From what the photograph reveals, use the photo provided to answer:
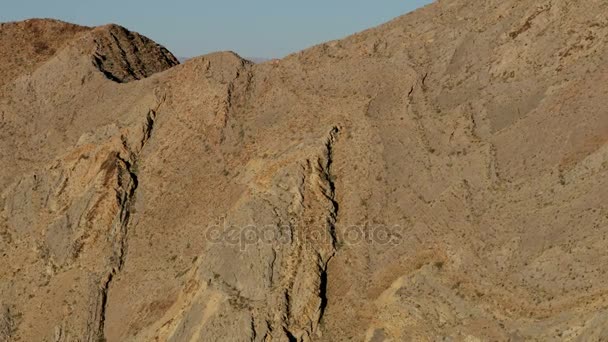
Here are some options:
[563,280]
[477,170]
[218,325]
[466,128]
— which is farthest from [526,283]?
[218,325]

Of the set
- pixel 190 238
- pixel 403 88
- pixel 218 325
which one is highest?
pixel 403 88

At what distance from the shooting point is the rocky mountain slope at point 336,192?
3438cm

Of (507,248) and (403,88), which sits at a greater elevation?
(403,88)

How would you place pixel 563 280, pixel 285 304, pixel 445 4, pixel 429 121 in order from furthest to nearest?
pixel 445 4, pixel 429 121, pixel 285 304, pixel 563 280

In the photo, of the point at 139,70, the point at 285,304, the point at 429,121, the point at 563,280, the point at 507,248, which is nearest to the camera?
the point at 563,280

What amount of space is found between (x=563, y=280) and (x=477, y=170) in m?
6.95

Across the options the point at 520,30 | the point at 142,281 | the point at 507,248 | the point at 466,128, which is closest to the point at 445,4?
the point at 520,30

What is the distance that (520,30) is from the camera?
41094 mm

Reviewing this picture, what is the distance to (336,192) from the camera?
40.2m

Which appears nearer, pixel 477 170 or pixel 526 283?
pixel 526 283

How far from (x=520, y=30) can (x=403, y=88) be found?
605 cm

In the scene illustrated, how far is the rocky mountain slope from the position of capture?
1353 inches

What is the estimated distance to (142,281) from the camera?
134ft

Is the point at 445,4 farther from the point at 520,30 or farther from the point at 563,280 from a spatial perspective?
the point at 563,280
